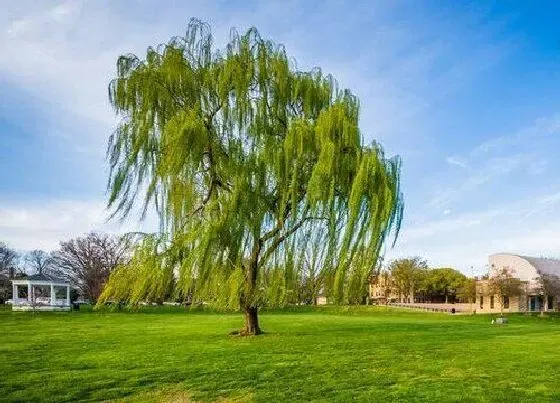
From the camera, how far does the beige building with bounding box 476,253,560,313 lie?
5328 centimetres

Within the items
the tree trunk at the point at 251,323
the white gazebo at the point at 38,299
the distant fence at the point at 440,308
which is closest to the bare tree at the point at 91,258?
the white gazebo at the point at 38,299

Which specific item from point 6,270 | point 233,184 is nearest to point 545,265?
point 233,184

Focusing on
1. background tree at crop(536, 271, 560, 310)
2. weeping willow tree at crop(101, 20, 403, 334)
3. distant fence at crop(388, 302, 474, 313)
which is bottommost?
distant fence at crop(388, 302, 474, 313)

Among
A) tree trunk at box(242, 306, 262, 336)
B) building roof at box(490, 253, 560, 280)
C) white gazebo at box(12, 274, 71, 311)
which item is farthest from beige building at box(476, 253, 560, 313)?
white gazebo at box(12, 274, 71, 311)

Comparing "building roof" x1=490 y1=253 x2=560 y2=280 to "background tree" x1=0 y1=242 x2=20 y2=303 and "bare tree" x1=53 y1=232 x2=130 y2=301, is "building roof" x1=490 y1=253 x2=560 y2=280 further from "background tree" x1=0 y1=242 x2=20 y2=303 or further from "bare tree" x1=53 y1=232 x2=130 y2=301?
"background tree" x1=0 y1=242 x2=20 y2=303

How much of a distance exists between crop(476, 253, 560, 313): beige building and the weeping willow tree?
42716mm

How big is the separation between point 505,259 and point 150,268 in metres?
52.1

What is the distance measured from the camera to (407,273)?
7669cm

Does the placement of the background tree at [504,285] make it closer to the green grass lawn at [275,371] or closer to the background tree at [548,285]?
the background tree at [548,285]

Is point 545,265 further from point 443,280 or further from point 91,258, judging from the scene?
point 91,258

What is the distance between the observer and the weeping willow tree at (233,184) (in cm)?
1502

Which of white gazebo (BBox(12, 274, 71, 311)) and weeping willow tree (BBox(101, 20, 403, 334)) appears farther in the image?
white gazebo (BBox(12, 274, 71, 311))

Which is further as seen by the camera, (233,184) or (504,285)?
(504,285)

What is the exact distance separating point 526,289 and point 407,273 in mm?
23240
